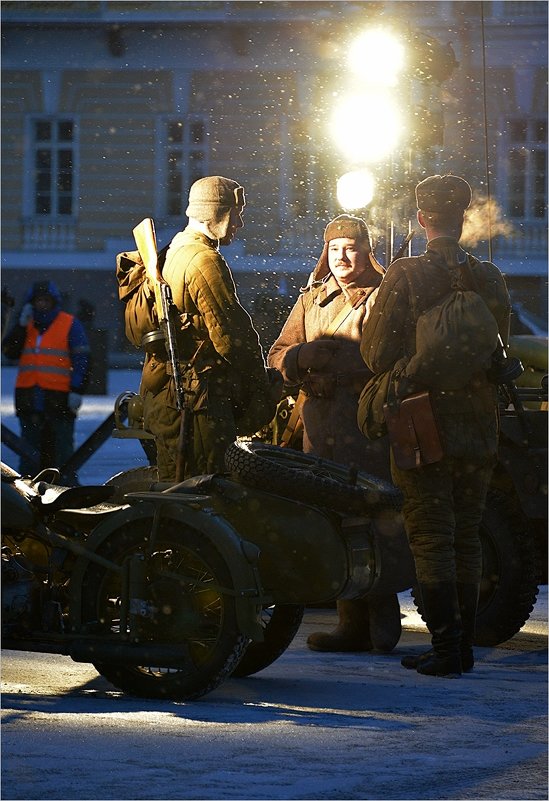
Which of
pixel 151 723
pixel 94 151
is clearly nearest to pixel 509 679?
pixel 151 723

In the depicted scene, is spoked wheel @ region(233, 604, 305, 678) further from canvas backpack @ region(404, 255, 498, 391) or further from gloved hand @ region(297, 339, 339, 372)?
gloved hand @ region(297, 339, 339, 372)

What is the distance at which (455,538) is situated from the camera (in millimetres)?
7289

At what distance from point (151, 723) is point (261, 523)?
0.92 m

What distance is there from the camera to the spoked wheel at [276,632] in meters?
7.03

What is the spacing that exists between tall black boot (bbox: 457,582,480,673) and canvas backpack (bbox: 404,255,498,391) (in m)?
0.76

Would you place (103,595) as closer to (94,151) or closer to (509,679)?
(509,679)

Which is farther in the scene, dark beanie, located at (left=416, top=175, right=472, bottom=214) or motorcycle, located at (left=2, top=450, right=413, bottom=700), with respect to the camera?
dark beanie, located at (left=416, top=175, right=472, bottom=214)

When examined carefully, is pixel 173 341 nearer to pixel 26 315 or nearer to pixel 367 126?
pixel 367 126

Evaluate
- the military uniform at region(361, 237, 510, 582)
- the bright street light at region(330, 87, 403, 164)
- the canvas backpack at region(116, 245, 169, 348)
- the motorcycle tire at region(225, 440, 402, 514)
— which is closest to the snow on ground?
the military uniform at region(361, 237, 510, 582)

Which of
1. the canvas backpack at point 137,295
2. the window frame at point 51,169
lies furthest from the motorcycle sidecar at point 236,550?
the window frame at point 51,169

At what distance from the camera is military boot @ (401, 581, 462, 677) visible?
7.07m

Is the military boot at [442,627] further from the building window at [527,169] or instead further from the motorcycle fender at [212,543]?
the building window at [527,169]

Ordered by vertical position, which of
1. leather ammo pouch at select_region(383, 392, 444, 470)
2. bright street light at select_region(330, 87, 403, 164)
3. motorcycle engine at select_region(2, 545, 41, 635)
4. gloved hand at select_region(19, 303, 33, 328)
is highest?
bright street light at select_region(330, 87, 403, 164)

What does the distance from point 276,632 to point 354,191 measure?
2.63 metres
